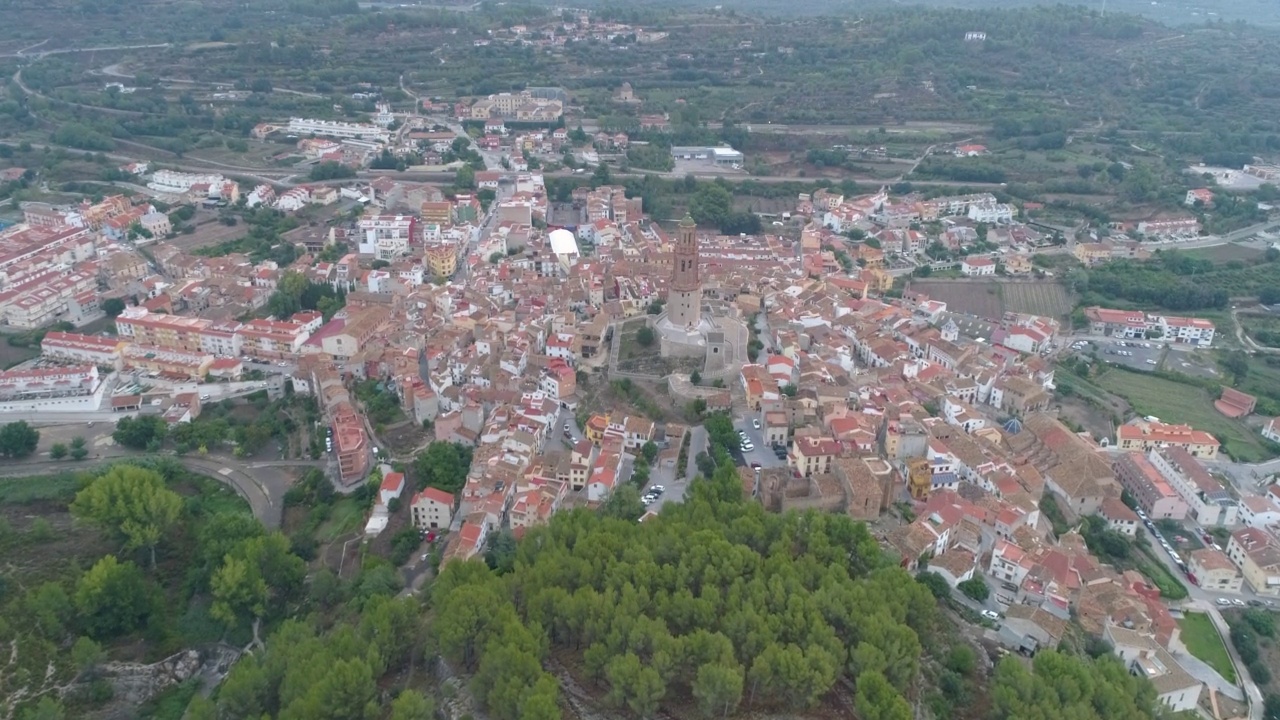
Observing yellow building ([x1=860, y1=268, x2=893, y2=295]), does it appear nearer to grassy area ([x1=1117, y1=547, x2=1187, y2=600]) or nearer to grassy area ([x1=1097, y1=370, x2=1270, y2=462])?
grassy area ([x1=1097, y1=370, x2=1270, y2=462])

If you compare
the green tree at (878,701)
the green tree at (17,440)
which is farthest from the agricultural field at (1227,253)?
the green tree at (17,440)

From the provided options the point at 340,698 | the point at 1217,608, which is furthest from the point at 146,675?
the point at 1217,608

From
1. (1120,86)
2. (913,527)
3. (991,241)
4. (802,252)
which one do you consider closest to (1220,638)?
(913,527)

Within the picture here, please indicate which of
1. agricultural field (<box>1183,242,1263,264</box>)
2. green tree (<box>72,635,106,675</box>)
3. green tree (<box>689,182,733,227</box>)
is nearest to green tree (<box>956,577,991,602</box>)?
green tree (<box>72,635,106,675</box>)

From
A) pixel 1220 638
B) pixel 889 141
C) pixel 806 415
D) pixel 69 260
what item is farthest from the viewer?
pixel 889 141

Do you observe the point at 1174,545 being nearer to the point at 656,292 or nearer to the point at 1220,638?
the point at 1220,638

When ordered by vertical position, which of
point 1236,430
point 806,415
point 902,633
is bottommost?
point 1236,430

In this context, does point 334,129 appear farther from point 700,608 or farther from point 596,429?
point 700,608
